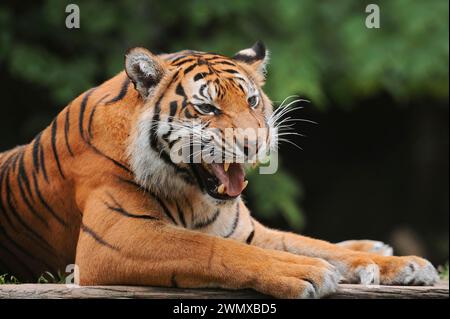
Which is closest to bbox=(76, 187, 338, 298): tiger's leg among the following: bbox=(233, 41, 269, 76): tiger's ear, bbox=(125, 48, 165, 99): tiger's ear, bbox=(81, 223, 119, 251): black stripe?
bbox=(81, 223, 119, 251): black stripe

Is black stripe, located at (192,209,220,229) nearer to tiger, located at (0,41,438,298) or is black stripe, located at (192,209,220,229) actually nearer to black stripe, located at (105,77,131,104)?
tiger, located at (0,41,438,298)

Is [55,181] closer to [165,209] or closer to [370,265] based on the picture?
[165,209]

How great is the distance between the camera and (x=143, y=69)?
10.2ft

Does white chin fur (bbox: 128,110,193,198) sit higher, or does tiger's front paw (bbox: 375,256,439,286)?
white chin fur (bbox: 128,110,193,198)

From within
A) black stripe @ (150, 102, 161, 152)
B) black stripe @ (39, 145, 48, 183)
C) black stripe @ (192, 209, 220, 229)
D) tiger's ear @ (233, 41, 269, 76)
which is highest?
tiger's ear @ (233, 41, 269, 76)

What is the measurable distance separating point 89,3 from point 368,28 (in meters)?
2.54

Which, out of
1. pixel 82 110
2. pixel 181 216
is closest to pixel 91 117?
pixel 82 110

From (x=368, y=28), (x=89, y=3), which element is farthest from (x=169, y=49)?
(x=368, y=28)

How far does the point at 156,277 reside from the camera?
2955mm

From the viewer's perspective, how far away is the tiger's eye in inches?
122

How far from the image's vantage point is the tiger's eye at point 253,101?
3108 millimetres

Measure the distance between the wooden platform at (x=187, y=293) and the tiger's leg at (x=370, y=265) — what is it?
0.11 metres

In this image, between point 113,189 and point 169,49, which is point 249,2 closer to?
point 169,49

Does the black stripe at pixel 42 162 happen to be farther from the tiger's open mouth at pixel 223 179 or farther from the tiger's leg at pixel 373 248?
the tiger's leg at pixel 373 248
